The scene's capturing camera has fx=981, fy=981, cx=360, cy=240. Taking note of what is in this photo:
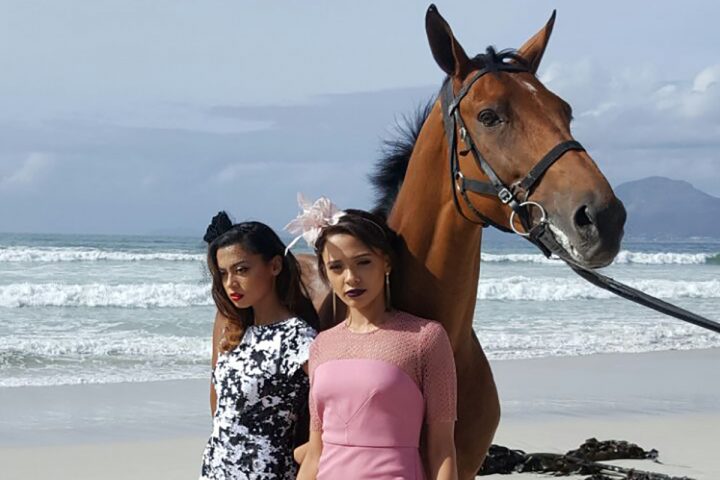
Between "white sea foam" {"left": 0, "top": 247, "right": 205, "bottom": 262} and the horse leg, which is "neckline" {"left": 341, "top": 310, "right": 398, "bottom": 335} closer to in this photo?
the horse leg

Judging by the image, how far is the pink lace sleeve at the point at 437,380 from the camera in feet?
8.35

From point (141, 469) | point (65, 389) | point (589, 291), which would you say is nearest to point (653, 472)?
point (141, 469)

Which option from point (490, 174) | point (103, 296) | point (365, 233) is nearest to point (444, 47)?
point (490, 174)

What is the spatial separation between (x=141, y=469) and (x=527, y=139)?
4.46 m

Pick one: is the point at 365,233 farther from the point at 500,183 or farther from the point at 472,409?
the point at 472,409

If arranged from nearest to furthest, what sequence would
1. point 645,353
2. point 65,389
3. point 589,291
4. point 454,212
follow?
point 454,212
point 65,389
point 645,353
point 589,291

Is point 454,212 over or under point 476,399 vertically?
over

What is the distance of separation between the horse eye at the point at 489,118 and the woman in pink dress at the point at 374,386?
0.44 m

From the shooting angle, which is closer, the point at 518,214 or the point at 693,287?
the point at 518,214

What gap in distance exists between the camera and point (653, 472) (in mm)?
6000

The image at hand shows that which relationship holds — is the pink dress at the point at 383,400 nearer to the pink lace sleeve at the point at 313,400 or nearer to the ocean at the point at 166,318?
the pink lace sleeve at the point at 313,400

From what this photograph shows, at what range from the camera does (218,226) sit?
3084mm

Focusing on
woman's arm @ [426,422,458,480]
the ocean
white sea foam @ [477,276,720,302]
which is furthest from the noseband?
white sea foam @ [477,276,720,302]

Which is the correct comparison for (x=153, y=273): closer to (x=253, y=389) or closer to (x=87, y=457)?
(x=87, y=457)
